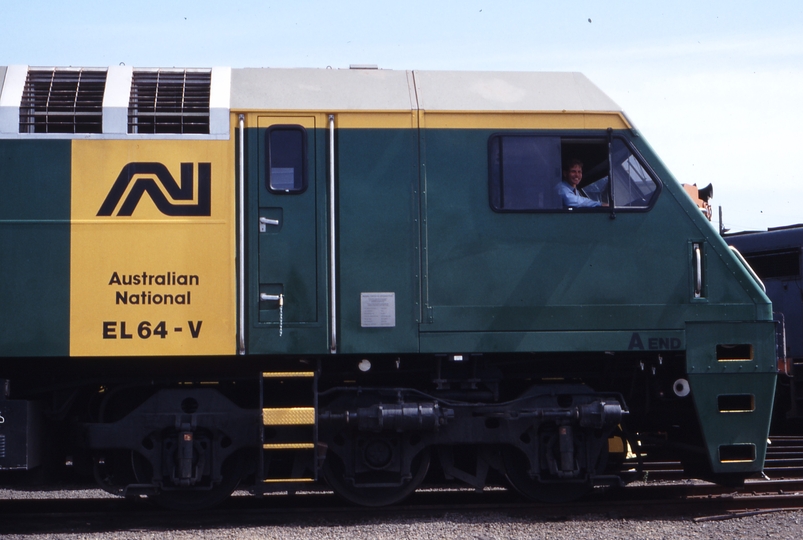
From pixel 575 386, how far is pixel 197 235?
3.70m

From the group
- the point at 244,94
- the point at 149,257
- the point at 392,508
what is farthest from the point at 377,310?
the point at 244,94

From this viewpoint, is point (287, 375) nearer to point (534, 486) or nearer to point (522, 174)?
point (534, 486)

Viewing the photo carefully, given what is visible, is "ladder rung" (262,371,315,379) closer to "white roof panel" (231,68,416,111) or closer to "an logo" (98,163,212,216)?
"an logo" (98,163,212,216)

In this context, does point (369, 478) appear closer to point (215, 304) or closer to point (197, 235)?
point (215, 304)

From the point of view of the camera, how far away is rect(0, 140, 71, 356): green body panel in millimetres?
6688

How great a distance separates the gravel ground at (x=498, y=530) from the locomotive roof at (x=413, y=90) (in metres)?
3.66

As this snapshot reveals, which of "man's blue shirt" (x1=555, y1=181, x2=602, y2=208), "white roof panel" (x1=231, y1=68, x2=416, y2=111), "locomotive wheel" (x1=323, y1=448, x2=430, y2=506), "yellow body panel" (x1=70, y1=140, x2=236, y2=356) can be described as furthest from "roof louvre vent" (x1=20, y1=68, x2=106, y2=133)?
"man's blue shirt" (x1=555, y1=181, x2=602, y2=208)

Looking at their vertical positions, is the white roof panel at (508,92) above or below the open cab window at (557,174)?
above

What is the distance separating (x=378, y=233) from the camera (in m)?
7.02

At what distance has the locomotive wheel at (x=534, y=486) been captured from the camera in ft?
24.6

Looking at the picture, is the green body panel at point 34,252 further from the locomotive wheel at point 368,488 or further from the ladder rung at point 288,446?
the locomotive wheel at point 368,488

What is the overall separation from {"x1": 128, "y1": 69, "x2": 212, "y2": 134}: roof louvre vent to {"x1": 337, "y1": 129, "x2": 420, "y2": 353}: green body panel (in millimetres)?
1278

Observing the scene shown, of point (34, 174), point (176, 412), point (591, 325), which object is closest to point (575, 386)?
point (591, 325)

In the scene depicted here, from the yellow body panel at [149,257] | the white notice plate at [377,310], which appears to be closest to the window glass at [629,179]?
the white notice plate at [377,310]
